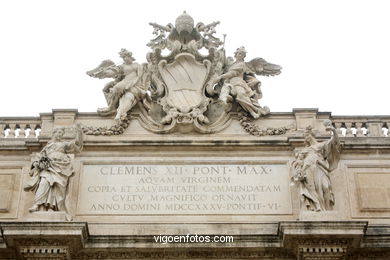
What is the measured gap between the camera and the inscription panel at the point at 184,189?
13.4 metres

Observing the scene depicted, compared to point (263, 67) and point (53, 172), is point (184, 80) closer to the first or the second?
point (263, 67)

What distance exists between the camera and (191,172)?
45.5 feet

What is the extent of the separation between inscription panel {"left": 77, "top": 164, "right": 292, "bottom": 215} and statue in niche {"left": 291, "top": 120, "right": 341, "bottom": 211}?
50cm

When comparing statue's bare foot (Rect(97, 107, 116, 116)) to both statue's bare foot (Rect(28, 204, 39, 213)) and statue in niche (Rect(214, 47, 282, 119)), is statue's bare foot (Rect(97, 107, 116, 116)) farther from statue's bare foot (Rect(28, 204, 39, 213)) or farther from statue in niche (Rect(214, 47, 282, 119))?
statue's bare foot (Rect(28, 204, 39, 213))

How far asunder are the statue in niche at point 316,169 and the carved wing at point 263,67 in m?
2.12

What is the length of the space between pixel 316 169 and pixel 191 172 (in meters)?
2.19

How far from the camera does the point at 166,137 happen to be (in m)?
14.2

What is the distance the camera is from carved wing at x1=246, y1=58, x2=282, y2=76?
15398mm

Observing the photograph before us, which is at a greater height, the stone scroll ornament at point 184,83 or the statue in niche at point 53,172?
the stone scroll ornament at point 184,83

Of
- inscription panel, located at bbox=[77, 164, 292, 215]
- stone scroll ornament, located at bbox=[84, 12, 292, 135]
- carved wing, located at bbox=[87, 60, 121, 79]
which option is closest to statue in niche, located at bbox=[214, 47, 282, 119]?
stone scroll ornament, located at bbox=[84, 12, 292, 135]

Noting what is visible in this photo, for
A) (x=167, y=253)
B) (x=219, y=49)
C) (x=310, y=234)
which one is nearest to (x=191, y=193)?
(x=167, y=253)

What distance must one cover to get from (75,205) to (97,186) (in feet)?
1.71

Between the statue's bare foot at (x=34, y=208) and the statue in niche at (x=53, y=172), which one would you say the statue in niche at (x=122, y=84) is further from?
the statue's bare foot at (x=34, y=208)

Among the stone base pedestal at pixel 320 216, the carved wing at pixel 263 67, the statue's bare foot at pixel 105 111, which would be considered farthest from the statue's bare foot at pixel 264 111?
the statue's bare foot at pixel 105 111
